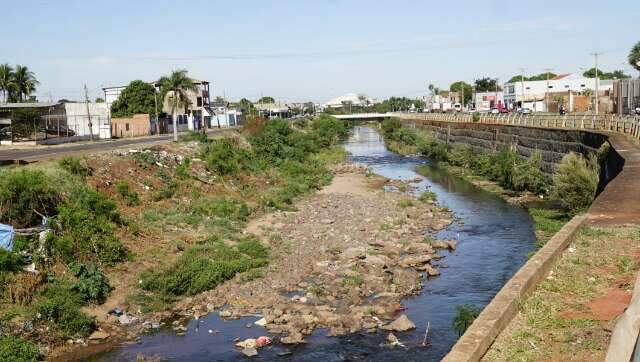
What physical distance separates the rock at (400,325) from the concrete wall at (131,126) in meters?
53.5

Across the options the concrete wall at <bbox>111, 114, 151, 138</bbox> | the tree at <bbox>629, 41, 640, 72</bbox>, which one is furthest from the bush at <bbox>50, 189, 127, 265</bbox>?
the tree at <bbox>629, 41, 640, 72</bbox>

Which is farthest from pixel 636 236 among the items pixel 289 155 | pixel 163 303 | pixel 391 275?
pixel 289 155

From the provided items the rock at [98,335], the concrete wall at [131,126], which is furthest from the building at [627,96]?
the rock at [98,335]

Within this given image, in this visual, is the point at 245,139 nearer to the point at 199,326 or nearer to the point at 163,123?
the point at 163,123

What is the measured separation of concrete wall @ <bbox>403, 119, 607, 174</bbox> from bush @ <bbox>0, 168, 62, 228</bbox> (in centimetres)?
2710

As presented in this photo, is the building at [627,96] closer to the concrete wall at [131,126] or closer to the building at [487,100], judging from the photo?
the concrete wall at [131,126]

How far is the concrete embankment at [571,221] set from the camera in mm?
9305

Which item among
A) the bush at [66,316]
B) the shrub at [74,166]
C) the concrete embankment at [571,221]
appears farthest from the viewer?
the shrub at [74,166]

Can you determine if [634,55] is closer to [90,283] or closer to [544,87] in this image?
[544,87]

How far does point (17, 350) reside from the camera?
49.7ft

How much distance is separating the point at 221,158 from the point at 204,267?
21.4m

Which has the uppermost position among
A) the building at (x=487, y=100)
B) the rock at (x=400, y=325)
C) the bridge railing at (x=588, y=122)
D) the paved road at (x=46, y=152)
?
the building at (x=487, y=100)

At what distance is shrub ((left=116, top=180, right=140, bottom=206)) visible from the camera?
29797 mm

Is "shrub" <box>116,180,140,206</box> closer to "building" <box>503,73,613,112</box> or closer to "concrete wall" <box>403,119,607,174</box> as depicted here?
"concrete wall" <box>403,119,607,174</box>
